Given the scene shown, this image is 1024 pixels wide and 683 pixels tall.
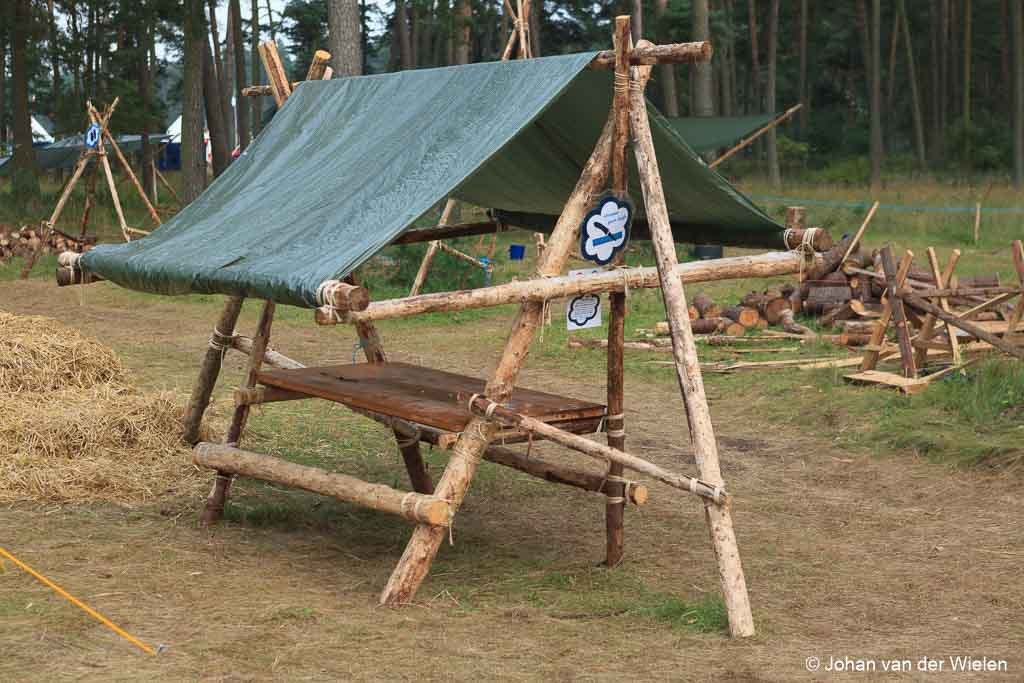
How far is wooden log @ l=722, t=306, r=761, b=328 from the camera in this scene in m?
13.1

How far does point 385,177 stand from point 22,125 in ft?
66.9

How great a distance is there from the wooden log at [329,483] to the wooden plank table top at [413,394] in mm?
329

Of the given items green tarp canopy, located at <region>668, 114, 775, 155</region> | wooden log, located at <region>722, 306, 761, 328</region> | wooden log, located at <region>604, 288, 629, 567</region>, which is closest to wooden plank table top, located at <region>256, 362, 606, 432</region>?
wooden log, located at <region>604, 288, 629, 567</region>

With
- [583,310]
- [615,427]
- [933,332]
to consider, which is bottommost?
[933,332]

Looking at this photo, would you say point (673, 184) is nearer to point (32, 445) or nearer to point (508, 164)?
point (508, 164)

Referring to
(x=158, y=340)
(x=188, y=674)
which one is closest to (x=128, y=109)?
(x=158, y=340)

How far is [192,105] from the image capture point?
73.5 feet

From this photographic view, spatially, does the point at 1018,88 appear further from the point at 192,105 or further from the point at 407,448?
the point at 407,448

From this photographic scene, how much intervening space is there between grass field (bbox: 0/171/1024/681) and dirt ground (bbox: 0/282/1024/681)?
0.05 feet

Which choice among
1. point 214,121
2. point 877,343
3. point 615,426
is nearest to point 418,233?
point 615,426

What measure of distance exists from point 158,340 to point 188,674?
897 cm

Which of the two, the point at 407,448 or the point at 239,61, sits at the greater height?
the point at 239,61

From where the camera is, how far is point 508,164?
671cm

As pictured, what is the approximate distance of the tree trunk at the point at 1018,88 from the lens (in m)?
29.3
